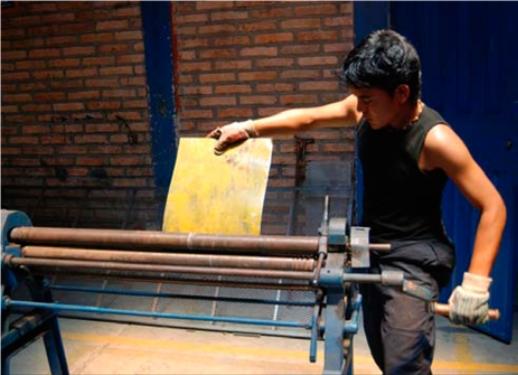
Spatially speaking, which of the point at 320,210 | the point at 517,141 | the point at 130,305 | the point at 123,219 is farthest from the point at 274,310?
the point at 517,141

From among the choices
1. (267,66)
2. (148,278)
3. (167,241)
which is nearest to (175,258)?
(167,241)

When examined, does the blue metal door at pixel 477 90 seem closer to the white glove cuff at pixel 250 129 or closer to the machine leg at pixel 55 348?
the white glove cuff at pixel 250 129

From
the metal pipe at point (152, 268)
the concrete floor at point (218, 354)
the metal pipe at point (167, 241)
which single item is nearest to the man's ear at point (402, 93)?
the metal pipe at point (167, 241)

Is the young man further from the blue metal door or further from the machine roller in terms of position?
the blue metal door

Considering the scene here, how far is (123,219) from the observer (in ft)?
14.7

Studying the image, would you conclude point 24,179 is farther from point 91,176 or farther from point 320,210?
point 320,210

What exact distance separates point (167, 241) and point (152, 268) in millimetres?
116

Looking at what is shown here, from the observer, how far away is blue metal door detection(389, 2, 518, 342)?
3207mm

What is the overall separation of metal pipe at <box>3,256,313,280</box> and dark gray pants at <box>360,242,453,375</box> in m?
0.46

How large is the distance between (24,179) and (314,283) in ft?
13.3

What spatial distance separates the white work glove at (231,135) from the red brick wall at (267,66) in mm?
1845

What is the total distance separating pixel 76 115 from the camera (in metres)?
4.48

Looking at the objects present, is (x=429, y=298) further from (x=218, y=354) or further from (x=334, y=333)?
(x=218, y=354)

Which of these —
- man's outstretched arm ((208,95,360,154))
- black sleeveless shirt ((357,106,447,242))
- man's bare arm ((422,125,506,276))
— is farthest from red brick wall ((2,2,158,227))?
man's bare arm ((422,125,506,276))
